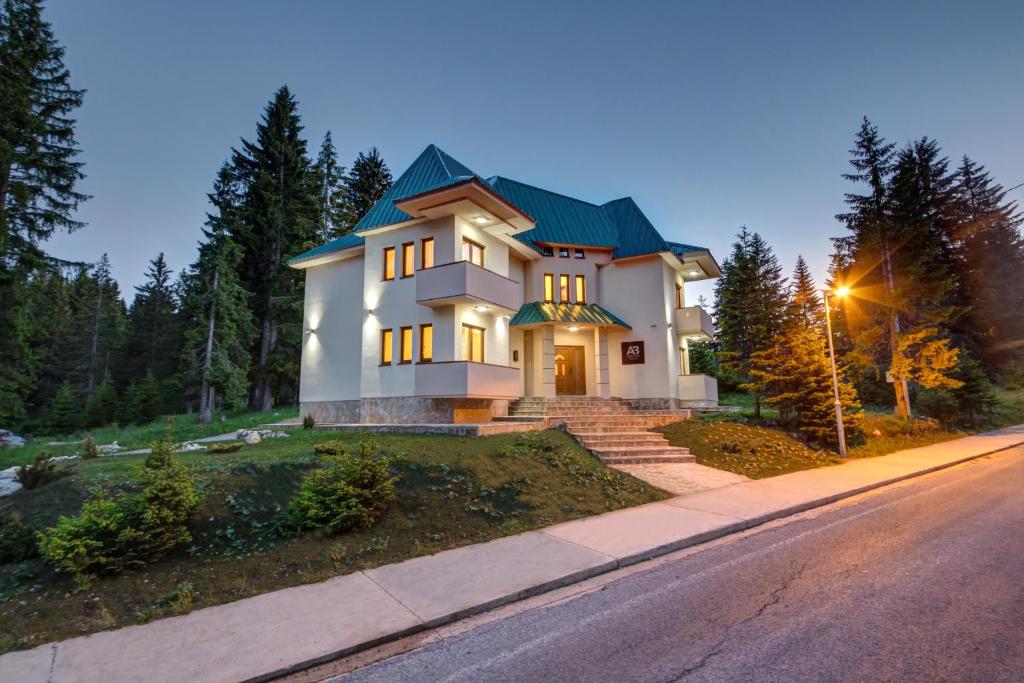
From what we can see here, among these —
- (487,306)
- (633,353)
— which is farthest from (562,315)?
(487,306)

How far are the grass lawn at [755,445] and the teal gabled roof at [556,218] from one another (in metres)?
8.42

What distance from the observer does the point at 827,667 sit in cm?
336

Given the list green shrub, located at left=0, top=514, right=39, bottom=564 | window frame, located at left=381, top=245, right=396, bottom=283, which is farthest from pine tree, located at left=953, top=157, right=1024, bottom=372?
green shrub, located at left=0, top=514, right=39, bottom=564

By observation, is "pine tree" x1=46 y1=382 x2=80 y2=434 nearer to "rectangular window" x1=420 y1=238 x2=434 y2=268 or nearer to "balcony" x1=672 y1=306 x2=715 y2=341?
"rectangular window" x1=420 y1=238 x2=434 y2=268

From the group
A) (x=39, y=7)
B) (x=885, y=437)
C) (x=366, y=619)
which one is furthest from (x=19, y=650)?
(x=39, y=7)

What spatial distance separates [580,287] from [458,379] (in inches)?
367

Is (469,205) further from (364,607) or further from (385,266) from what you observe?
(364,607)

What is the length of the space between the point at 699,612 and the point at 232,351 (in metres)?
29.6

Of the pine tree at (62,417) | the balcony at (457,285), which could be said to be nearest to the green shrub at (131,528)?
the balcony at (457,285)

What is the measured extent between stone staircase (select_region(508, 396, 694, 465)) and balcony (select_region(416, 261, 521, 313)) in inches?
181

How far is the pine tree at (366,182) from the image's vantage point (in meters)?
34.4

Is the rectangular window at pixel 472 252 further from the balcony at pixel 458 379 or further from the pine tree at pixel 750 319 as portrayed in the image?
the pine tree at pixel 750 319

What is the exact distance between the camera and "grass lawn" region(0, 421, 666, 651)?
15.5 feet

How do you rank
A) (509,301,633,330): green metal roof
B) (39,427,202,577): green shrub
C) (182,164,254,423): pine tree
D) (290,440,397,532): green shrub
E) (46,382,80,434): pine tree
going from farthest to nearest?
(46,382,80,434): pine tree
(182,164,254,423): pine tree
(509,301,633,330): green metal roof
(290,440,397,532): green shrub
(39,427,202,577): green shrub
